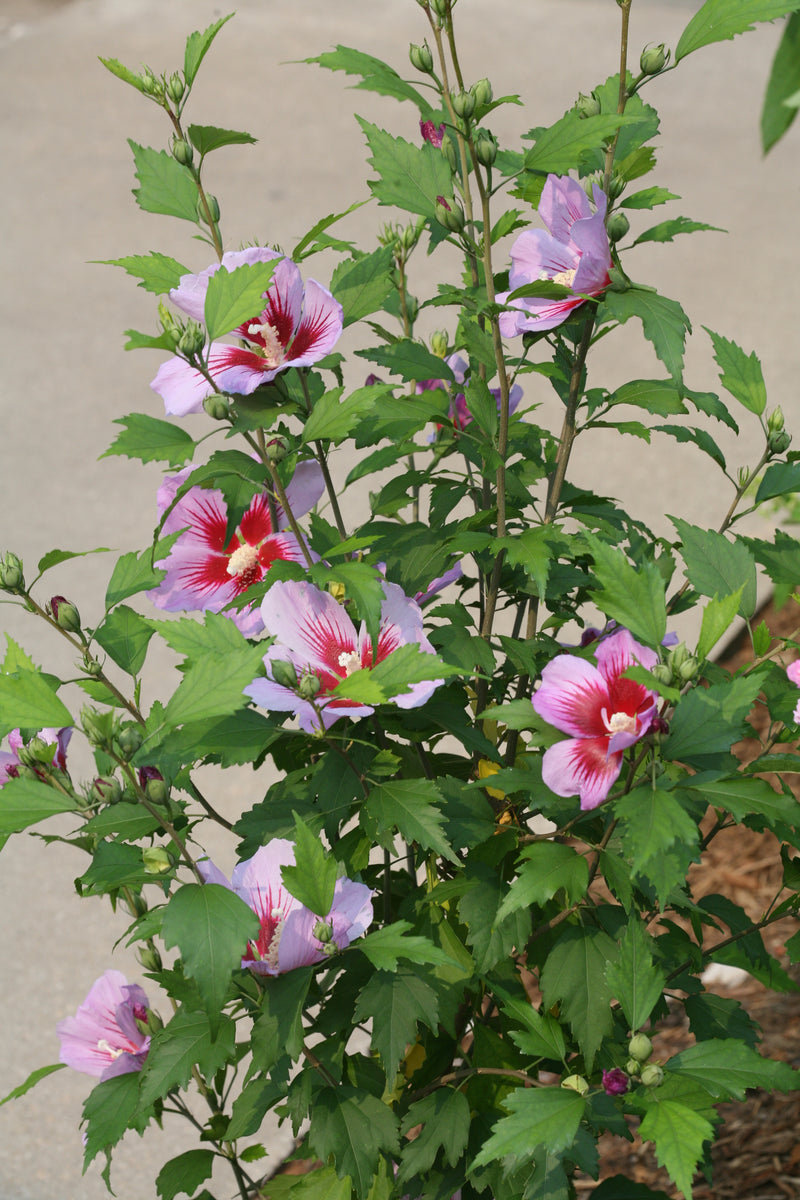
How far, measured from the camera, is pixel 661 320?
1.05m

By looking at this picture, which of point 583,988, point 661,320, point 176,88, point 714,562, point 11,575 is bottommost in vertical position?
point 583,988

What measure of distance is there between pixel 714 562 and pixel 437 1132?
621 mm

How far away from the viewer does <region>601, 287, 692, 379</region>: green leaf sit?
104cm

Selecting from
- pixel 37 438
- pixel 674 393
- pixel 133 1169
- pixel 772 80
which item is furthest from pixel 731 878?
pixel 37 438

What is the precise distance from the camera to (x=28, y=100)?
576cm

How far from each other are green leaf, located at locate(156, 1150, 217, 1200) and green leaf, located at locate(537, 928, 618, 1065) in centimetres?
47

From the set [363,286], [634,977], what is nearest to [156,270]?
[363,286]

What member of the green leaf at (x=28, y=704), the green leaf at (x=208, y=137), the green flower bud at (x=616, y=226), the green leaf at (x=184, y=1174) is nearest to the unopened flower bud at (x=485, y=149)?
the green flower bud at (x=616, y=226)

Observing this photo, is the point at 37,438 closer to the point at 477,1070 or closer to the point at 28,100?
the point at 28,100

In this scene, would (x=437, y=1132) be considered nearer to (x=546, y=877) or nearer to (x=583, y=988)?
(x=583, y=988)

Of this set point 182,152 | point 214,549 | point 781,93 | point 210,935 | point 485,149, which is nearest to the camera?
point 781,93

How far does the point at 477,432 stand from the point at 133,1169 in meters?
1.60

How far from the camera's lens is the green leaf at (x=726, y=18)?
105 cm

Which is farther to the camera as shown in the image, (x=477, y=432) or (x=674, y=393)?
(x=477, y=432)
